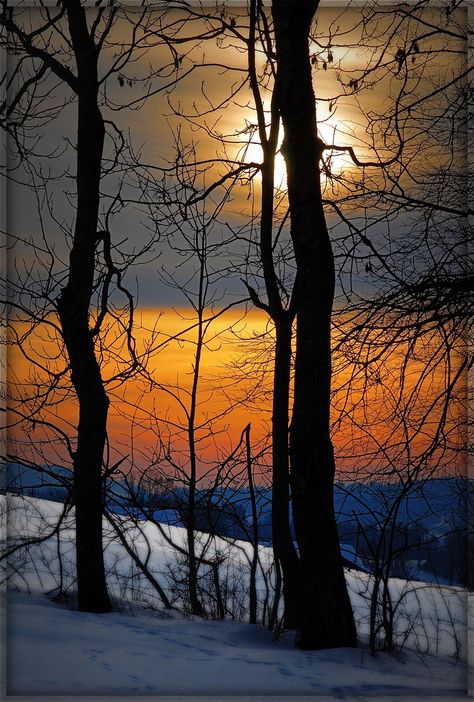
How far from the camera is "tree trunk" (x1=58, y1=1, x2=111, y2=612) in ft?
17.4

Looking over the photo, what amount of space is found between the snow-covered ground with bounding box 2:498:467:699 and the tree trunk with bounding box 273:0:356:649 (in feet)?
0.87

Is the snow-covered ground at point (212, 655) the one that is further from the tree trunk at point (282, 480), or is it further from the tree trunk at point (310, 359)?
the tree trunk at point (282, 480)

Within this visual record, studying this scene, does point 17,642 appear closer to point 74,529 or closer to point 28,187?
point 74,529

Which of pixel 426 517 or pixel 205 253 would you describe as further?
pixel 205 253

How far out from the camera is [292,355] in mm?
5750

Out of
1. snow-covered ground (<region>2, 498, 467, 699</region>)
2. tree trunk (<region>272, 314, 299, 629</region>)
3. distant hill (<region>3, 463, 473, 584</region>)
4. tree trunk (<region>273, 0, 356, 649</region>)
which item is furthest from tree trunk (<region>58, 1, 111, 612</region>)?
tree trunk (<region>273, 0, 356, 649</region>)

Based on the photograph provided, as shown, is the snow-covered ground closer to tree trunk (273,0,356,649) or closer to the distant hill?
the distant hill

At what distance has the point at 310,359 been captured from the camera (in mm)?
4516

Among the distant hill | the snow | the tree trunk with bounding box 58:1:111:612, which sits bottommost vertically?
the snow

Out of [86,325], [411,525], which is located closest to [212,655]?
[411,525]

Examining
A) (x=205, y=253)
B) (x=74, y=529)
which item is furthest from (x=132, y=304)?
(x=74, y=529)

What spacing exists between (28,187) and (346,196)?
2009 mm

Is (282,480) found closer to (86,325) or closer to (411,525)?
(411,525)

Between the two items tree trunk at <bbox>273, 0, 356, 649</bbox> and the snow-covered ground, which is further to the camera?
tree trunk at <bbox>273, 0, 356, 649</bbox>
